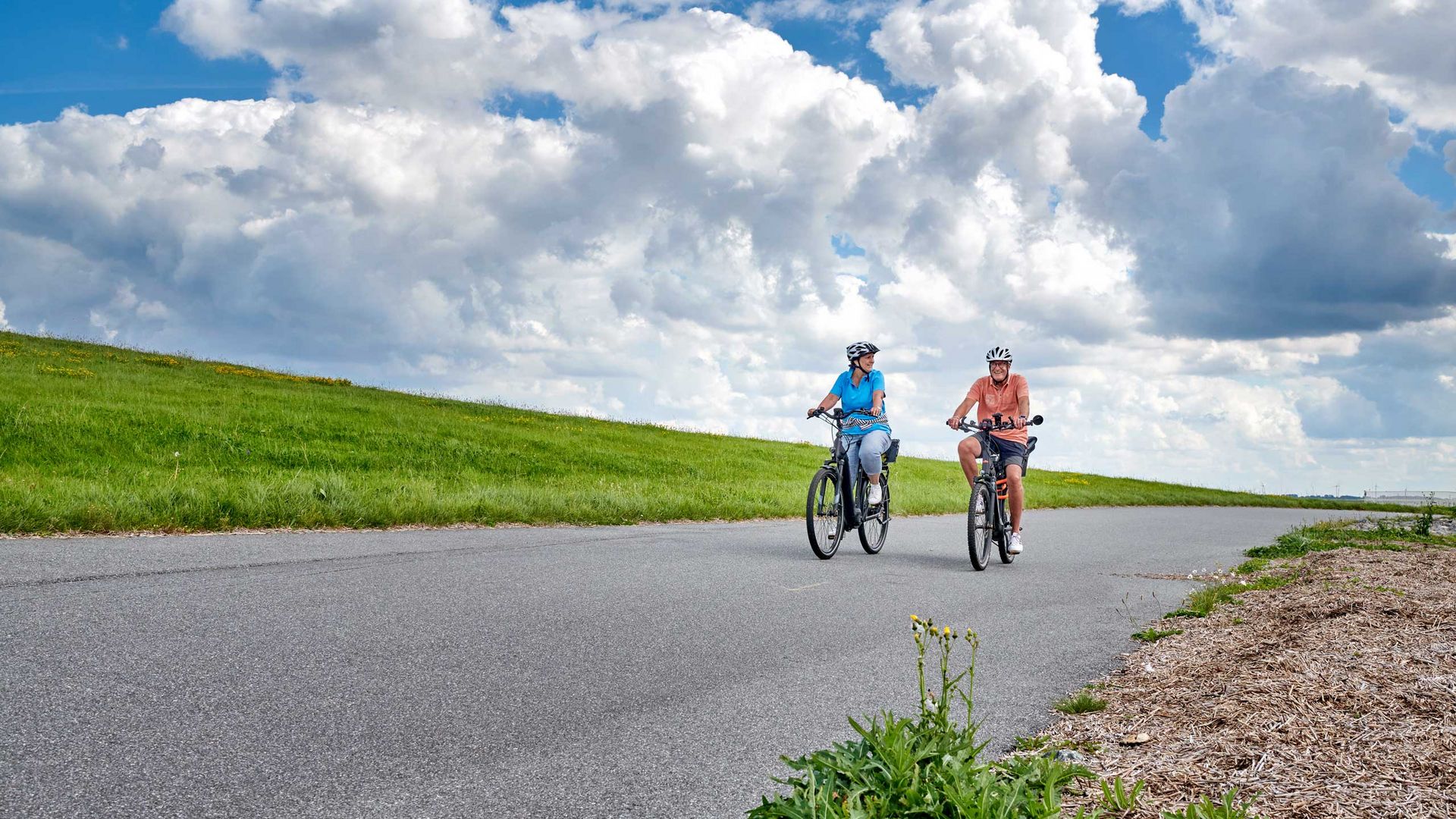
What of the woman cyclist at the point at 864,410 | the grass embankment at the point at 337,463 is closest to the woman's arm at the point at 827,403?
the woman cyclist at the point at 864,410

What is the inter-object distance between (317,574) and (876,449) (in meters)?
5.89

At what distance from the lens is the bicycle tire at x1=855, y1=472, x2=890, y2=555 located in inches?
420

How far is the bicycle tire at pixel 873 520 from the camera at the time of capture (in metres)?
10.7

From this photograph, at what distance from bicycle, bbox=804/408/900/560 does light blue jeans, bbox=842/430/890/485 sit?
5cm

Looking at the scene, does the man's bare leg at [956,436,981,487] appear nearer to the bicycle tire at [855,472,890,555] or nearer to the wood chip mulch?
the bicycle tire at [855,472,890,555]

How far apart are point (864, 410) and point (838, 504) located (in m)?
1.11

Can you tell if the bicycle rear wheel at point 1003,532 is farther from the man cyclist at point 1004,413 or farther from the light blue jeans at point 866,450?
the light blue jeans at point 866,450

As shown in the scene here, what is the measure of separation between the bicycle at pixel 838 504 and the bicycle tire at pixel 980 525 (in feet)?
3.28

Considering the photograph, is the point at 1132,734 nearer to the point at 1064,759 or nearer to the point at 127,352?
the point at 1064,759

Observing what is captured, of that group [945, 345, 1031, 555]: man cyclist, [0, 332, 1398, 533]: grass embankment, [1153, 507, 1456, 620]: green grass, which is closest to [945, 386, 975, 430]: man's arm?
[945, 345, 1031, 555]: man cyclist

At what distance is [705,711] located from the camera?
4.27 meters

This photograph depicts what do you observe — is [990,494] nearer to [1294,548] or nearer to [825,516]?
[825,516]

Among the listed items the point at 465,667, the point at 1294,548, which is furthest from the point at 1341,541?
the point at 465,667

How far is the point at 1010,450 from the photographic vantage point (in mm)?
10156
